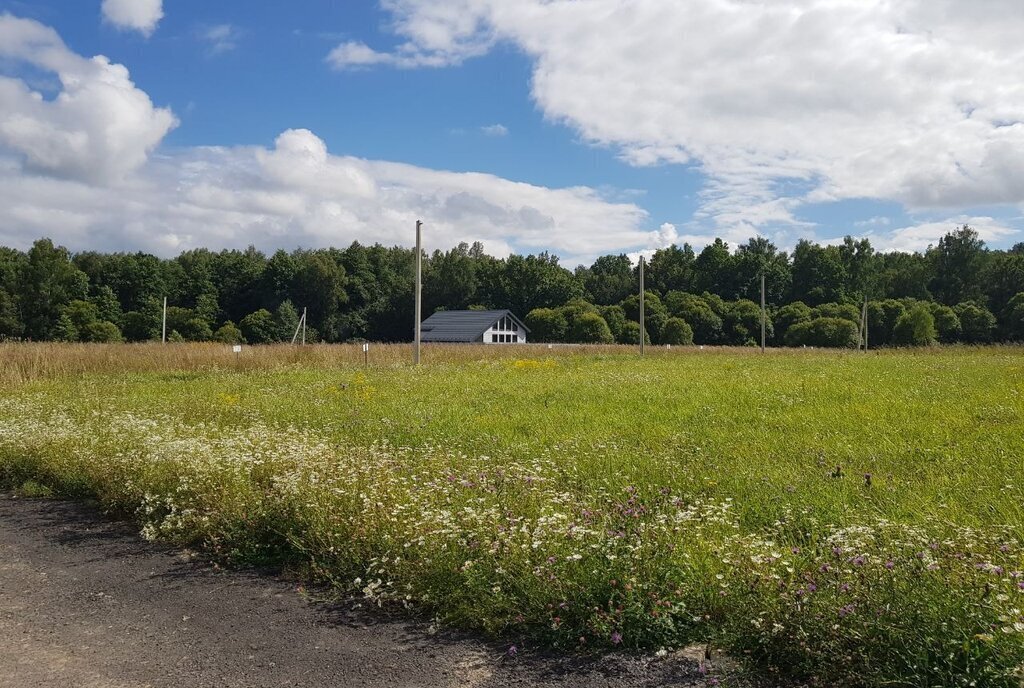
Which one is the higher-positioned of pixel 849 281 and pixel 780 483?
Answer: pixel 849 281

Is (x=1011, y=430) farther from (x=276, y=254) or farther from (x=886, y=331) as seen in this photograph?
(x=276, y=254)

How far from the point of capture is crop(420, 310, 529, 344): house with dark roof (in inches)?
2960

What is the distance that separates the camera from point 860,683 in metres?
3.63

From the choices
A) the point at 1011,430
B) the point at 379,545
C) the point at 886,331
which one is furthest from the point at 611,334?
the point at 379,545

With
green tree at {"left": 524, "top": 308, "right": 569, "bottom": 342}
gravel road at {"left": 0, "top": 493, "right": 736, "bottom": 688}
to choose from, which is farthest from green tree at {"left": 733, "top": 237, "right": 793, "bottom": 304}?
gravel road at {"left": 0, "top": 493, "right": 736, "bottom": 688}

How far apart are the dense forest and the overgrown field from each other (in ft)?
194

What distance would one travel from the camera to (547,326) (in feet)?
269

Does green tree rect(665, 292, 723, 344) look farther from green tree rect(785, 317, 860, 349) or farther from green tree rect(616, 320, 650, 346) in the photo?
green tree rect(785, 317, 860, 349)

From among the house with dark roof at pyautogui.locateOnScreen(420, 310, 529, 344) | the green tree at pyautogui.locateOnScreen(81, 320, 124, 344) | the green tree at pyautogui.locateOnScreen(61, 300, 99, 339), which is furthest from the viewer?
the house with dark roof at pyautogui.locateOnScreen(420, 310, 529, 344)

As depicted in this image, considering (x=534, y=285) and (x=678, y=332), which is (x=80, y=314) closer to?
(x=534, y=285)

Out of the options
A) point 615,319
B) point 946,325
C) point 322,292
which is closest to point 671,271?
point 615,319

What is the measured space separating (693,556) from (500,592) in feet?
4.36

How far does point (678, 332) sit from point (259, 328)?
44.2 meters

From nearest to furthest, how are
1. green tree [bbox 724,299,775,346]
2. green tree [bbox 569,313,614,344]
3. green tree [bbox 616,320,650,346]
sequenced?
green tree [bbox 569,313,614,344]
green tree [bbox 616,320,650,346]
green tree [bbox 724,299,775,346]
